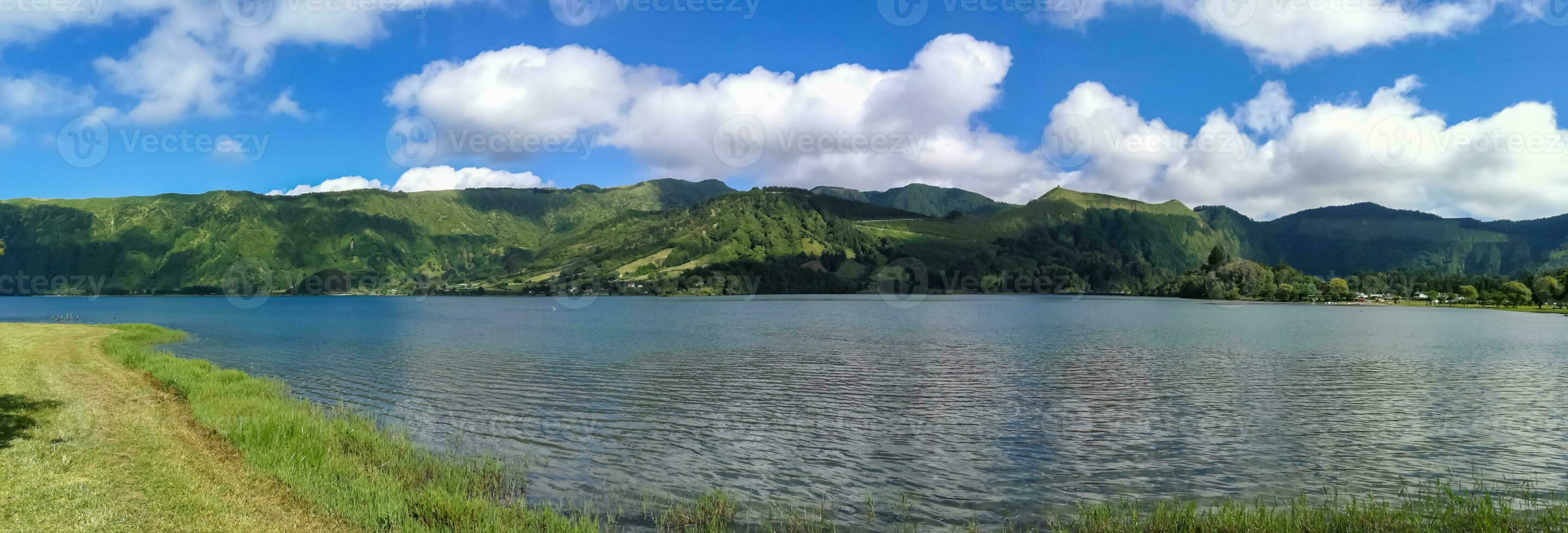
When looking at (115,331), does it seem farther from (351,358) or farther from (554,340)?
(554,340)

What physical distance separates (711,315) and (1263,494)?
127 metres

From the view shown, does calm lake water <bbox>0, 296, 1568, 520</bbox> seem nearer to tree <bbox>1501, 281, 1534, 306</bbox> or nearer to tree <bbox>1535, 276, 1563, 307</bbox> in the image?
tree <bbox>1535, 276, 1563, 307</bbox>

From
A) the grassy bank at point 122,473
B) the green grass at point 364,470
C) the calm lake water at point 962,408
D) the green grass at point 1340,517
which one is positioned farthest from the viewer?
the calm lake water at point 962,408

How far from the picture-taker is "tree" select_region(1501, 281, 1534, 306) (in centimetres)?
18912

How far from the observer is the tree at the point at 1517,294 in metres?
189

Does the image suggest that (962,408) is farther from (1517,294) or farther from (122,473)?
(1517,294)

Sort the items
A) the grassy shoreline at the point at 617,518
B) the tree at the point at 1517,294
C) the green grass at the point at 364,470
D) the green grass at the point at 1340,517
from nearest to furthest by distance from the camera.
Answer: the green grass at the point at 364,470 < the grassy shoreline at the point at 617,518 < the green grass at the point at 1340,517 < the tree at the point at 1517,294

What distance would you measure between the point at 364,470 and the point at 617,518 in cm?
715

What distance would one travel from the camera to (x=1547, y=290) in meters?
183

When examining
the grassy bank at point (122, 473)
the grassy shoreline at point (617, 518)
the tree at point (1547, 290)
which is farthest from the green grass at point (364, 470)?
the tree at point (1547, 290)

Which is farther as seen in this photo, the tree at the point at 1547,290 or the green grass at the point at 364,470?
the tree at the point at 1547,290

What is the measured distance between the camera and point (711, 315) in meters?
144

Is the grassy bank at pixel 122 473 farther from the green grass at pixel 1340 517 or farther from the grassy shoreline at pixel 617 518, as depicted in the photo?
the green grass at pixel 1340 517

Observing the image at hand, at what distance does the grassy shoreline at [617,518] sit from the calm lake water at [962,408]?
1.36 m
